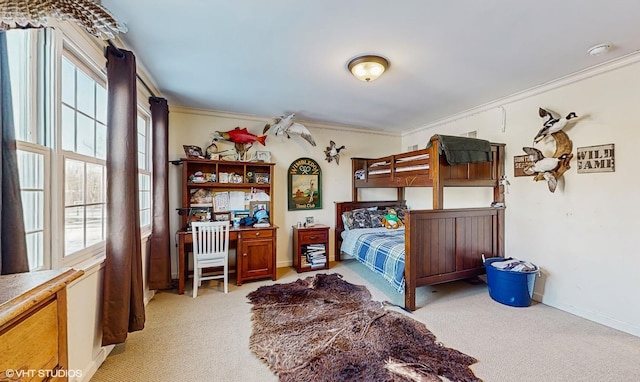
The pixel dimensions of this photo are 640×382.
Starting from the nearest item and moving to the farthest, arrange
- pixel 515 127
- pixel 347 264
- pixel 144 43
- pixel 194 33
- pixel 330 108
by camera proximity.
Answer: pixel 194 33, pixel 144 43, pixel 515 127, pixel 330 108, pixel 347 264

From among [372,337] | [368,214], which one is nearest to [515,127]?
[368,214]

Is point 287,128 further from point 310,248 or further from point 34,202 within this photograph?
point 34,202

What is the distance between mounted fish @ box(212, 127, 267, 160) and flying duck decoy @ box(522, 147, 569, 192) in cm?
348

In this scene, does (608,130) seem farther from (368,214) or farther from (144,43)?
(144,43)

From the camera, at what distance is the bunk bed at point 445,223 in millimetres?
2824

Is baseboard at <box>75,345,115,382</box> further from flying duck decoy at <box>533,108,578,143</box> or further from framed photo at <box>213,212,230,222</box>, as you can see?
flying duck decoy at <box>533,108,578,143</box>

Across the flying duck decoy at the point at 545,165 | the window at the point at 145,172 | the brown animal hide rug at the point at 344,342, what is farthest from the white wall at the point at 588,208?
the window at the point at 145,172

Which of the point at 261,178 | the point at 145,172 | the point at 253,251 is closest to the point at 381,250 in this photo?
the point at 253,251

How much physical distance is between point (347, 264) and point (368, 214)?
915 millimetres

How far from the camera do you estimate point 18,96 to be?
53.1 inches

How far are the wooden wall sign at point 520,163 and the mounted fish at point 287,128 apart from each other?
2768mm

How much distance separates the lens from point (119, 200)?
1.88 m

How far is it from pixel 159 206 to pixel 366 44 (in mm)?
2770

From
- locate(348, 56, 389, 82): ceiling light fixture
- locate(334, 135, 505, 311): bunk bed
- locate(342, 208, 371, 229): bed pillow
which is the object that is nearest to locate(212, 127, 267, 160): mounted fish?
locate(342, 208, 371, 229): bed pillow
